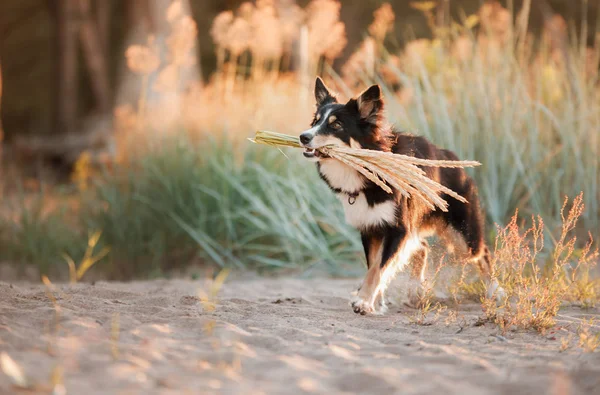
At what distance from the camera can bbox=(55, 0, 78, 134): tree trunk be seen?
1551 cm

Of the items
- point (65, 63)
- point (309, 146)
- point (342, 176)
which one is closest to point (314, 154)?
point (309, 146)

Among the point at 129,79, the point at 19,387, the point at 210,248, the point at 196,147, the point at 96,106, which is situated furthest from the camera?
the point at 96,106

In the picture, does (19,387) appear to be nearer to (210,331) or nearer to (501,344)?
(210,331)

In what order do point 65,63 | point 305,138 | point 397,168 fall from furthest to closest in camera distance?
point 65,63
point 305,138
point 397,168

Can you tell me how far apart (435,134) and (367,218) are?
2.72 metres

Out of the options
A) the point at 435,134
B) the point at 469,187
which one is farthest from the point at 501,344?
the point at 435,134

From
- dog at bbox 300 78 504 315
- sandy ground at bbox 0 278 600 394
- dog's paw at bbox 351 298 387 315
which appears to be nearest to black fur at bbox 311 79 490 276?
dog at bbox 300 78 504 315

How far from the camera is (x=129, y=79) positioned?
15.3 metres

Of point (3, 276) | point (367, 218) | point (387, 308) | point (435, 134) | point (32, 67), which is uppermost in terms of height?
point (32, 67)

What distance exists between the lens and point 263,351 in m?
3.48

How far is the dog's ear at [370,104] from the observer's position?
4.89 metres

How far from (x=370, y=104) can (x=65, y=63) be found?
1221 cm

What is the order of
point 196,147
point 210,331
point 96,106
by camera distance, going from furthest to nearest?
1. point 96,106
2. point 196,147
3. point 210,331

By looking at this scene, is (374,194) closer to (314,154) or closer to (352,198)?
(352,198)
